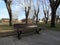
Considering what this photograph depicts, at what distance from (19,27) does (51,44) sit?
3.26 m

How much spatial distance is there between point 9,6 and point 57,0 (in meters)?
9.09

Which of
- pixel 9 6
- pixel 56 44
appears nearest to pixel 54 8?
pixel 9 6

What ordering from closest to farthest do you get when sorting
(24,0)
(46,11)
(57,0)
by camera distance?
(57,0) → (24,0) → (46,11)

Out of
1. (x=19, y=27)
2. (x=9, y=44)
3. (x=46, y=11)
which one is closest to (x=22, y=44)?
(x=9, y=44)

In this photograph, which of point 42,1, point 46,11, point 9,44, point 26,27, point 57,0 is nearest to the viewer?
point 9,44

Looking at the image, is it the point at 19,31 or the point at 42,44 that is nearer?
the point at 42,44

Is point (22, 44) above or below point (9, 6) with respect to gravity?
below

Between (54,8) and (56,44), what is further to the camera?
(54,8)

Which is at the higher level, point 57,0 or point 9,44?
point 57,0

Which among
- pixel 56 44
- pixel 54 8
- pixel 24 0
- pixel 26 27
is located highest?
pixel 24 0

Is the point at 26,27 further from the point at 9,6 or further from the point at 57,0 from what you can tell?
the point at 9,6

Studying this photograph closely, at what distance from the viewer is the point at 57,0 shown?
25.0m

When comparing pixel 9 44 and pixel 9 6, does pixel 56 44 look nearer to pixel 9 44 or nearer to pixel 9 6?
pixel 9 44

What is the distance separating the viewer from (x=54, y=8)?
25.3 meters
